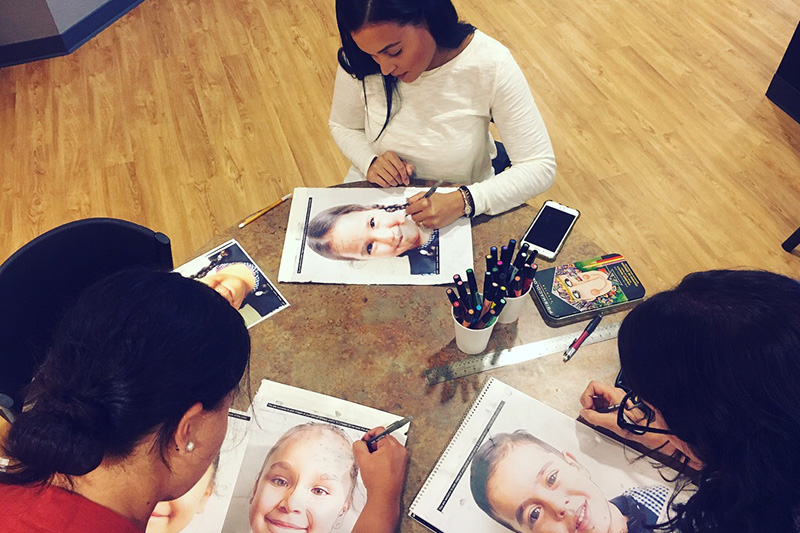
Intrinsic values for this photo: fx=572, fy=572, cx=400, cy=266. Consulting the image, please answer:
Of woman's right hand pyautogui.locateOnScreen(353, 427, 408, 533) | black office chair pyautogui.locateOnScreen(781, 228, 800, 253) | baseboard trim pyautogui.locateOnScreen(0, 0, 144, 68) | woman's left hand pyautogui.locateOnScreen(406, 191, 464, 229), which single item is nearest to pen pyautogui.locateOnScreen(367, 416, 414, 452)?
woman's right hand pyautogui.locateOnScreen(353, 427, 408, 533)

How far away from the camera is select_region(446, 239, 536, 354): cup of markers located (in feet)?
2.99

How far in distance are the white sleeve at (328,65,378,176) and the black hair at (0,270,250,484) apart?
75cm

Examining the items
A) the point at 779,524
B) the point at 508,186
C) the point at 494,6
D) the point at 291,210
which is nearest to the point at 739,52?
the point at 494,6

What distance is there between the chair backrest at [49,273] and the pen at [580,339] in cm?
79

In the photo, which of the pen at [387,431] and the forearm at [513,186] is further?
the forearm at [513,186]

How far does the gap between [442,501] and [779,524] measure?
1.40 ft

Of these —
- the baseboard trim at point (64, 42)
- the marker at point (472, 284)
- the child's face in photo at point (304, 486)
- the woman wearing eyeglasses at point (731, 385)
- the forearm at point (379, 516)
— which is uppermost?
the woman wearing eyeglasses at point (731, 385)

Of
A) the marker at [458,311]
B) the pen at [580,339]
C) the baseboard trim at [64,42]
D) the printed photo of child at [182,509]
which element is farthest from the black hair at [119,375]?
the baseboard trim at [64,42]

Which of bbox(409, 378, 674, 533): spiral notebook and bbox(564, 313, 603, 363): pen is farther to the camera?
bbox(564, 313, 603, 363): pen

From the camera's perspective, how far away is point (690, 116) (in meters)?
2.55

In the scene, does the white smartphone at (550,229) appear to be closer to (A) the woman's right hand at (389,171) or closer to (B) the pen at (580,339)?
(B) the pen at (580,339)

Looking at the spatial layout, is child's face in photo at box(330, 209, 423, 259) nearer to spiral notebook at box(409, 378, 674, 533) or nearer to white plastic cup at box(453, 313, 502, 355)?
white plastic cup at box(453, 313, 502, 355)

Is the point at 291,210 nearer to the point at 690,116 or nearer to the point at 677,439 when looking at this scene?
the point at 677,439

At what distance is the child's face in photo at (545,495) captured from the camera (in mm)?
829
